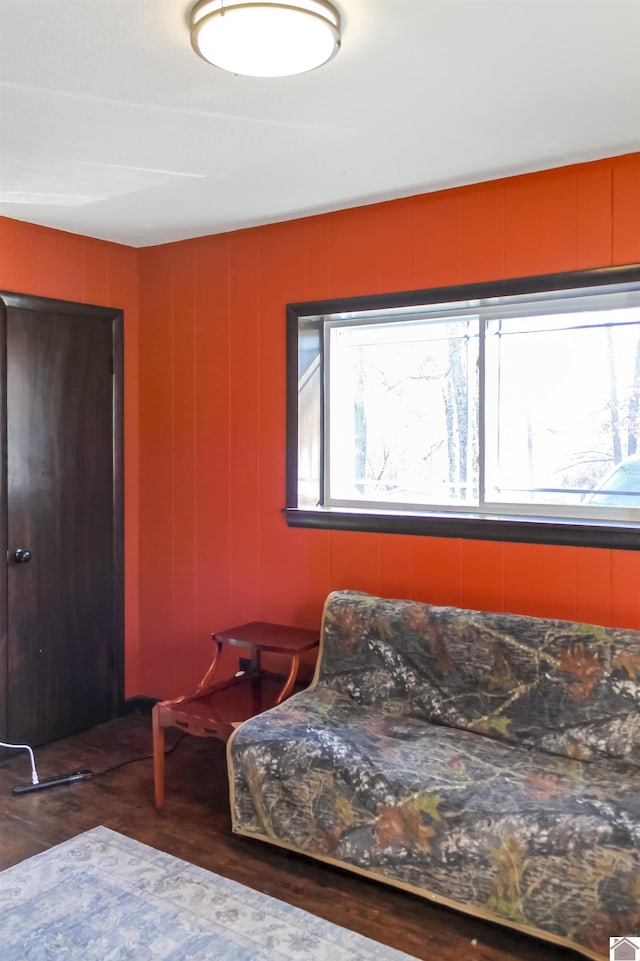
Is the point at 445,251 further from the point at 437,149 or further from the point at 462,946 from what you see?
the point at 462,946

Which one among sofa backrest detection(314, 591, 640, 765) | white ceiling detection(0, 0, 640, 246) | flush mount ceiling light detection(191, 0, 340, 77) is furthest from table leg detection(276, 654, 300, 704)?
flush mount ceiling light detection(191, 0, 340, 77)

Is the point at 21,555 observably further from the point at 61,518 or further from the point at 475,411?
the point at 475,411

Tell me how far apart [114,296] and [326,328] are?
46.5 inches

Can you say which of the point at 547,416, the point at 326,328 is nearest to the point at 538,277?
the point at 547,416

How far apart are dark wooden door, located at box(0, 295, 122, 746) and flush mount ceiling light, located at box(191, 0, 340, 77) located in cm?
197

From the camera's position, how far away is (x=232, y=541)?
384 centimetres

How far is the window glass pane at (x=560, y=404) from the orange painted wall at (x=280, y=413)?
0.84 ft

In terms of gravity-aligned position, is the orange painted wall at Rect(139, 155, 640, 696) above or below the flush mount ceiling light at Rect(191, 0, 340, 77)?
below
